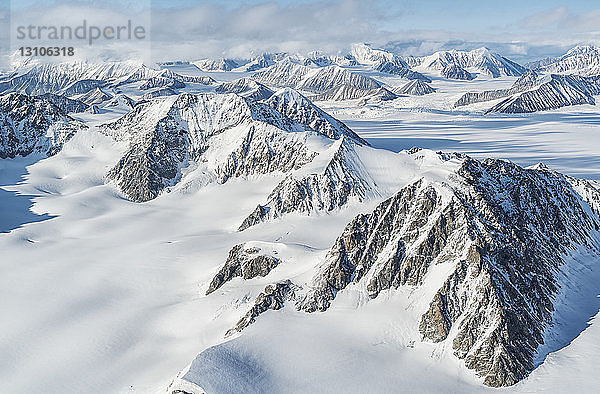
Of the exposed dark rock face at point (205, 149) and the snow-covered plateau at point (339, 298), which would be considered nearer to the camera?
the snow-covered plateau at point (339, 298)

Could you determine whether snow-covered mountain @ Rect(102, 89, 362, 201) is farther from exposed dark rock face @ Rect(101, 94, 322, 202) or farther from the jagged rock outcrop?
the jagged rock outcrop

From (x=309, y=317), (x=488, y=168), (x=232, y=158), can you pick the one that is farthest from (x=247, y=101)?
(x=309, y=317)

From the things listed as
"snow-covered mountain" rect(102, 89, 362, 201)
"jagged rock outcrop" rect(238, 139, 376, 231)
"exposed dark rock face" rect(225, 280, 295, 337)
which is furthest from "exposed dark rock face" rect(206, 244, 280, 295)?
"snow-covered mountain" rect(102, 89, 362, 201)

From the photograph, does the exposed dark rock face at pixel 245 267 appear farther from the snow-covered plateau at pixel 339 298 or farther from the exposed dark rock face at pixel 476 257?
the exposed dark rock face at pixel 476 257

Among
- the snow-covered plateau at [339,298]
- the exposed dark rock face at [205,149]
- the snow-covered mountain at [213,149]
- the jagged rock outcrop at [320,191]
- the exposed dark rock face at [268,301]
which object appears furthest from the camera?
the snow-covered mountain at [213,149]

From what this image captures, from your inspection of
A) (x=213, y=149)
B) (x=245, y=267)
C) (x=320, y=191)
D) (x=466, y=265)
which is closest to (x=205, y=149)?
(x=213, y=149)

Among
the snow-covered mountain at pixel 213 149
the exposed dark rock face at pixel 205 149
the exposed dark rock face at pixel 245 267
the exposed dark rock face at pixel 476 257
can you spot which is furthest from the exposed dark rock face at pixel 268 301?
the snow-covered mountain at pixel 213 149
